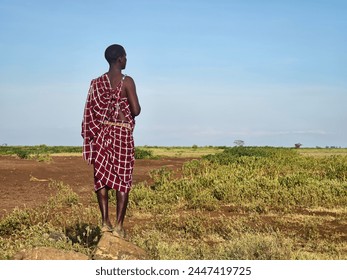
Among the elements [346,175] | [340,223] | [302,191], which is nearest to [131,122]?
[340,223]

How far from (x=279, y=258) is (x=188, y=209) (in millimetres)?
5825

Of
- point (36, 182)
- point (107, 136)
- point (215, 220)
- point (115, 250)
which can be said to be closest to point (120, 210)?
point (115, 250)

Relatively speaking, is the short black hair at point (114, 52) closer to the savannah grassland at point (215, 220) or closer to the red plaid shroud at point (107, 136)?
the red plaid shroud at point (107, 136)

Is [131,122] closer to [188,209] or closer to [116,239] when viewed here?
[116,239]

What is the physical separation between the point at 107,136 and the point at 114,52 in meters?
1.09

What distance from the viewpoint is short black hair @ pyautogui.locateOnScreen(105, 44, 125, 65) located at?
23.8ft

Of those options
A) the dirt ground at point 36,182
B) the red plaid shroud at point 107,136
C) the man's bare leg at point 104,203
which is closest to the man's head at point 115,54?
the red plaid shroud at point 107,136

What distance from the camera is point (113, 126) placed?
725 cm

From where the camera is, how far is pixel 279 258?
21.8 feet

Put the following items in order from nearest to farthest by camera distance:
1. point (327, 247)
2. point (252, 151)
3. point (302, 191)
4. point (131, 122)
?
point (131, 122) < point (327, 247) < point (302, 191) < point (252, 151)

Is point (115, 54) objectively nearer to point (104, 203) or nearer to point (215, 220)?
point (104, 203)

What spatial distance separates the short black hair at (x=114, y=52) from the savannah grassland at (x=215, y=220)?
223 centimetres

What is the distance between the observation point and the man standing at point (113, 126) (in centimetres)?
721

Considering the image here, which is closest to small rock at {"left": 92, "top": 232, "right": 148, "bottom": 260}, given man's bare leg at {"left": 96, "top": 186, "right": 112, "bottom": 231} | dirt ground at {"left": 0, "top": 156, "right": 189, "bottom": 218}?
man's bare leg at {"left": 96, "top": 186, "right": 112, "bottom": 231}
